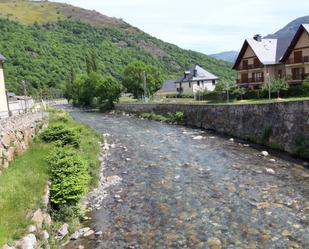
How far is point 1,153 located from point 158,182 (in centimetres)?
902

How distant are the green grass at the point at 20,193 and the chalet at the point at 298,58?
41.1 meters

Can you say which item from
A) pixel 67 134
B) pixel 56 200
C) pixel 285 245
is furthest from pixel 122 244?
pixel 67 134

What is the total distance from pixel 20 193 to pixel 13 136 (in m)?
6.92

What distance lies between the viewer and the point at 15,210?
12.7m

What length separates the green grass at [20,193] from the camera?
1168cm

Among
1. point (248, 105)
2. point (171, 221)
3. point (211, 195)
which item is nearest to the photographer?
point (171, 221)

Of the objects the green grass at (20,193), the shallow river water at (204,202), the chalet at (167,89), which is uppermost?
the chalet at (167,89)

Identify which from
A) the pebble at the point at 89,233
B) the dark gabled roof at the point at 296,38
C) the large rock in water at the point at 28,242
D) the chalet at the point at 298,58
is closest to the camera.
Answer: the large rock in water at the point at 28,242

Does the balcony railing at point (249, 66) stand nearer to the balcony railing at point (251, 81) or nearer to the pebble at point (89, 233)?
the balcony railing at point (251, 81)

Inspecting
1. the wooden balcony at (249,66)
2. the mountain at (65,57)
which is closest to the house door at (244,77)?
the wooden balcony at (249,66)

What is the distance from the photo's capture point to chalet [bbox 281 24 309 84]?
1875 inches

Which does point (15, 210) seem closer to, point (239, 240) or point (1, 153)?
point (1, 153)

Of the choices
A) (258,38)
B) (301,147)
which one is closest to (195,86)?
(258,38)

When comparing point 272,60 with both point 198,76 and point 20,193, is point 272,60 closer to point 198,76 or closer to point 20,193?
point 198,76
